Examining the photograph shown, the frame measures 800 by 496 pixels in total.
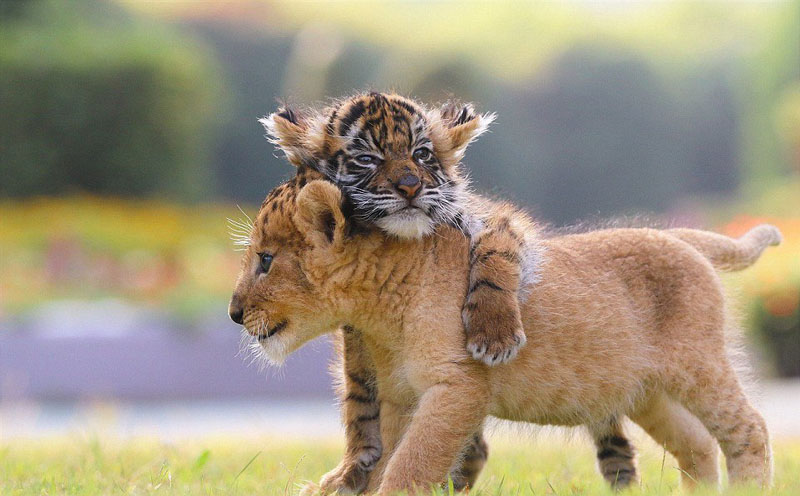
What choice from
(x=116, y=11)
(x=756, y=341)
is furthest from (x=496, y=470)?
(x=116, y=11)

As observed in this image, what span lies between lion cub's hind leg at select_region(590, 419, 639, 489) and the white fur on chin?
5.92 feet

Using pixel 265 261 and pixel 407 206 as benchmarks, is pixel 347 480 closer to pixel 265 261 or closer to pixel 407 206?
pixel 265 261

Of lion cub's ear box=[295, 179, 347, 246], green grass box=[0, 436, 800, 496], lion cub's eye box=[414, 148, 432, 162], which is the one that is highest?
lion cub's eye box=[414, 148, 432, 162]

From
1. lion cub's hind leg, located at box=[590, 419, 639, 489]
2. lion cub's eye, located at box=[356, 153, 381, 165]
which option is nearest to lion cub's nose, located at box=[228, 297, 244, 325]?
lion cub's eye, located at box=[356, 153, 381, 165]

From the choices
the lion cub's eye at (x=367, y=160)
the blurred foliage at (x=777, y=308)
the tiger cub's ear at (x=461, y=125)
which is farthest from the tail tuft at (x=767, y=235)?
the blurred foliage at (x=777, y=308)

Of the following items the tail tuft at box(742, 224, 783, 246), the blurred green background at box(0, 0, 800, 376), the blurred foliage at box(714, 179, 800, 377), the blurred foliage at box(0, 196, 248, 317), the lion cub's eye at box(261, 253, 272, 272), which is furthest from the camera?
the blurred green background at box(0, 0, 800, 376)

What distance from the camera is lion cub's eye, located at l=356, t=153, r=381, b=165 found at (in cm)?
504

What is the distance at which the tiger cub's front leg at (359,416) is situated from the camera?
5316 mm

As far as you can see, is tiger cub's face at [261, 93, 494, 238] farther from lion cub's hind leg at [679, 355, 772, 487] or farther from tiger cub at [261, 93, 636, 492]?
lion cub's hind leg at [679, 355, 772, 487]

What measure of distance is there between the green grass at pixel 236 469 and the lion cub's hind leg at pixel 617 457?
0.29ft

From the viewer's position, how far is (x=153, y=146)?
24.9m

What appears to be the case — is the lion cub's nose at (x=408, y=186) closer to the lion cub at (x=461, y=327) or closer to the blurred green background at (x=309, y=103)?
the lion cub at (x=461, y=327)

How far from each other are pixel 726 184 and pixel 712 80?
4560 mm

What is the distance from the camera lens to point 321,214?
16.0 ft
